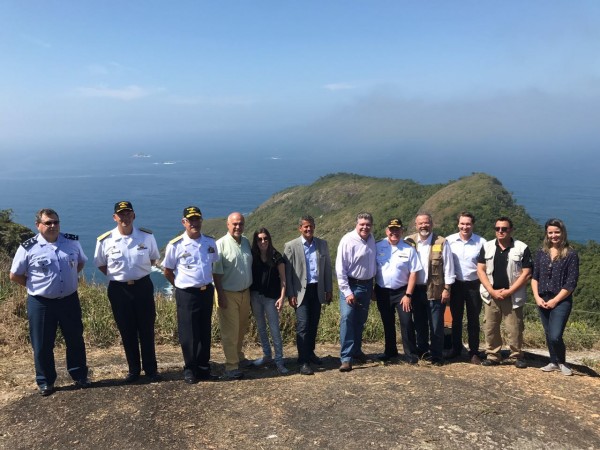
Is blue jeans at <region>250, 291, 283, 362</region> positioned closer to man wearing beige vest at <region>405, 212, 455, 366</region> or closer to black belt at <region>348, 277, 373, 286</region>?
black belt at <region>348, 277, 373, 286</region>

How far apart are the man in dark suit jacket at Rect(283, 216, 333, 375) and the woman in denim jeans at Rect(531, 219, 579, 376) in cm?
238

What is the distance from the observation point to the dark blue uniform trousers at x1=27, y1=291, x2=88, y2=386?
457 cm

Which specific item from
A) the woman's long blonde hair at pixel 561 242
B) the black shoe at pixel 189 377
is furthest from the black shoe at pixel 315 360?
the woman's long blonde hair at pixel 561 242

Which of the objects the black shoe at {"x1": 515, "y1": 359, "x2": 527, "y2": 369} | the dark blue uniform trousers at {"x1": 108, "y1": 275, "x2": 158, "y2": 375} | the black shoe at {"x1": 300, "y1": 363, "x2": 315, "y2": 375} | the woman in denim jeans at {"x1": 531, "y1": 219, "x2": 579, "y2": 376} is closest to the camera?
the dark blue uniform trousers at {"x1": 108, "y1": 275, "x2": 158, "y2": 375}

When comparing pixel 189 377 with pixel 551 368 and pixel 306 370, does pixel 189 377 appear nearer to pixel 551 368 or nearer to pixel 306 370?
pixel 306 370

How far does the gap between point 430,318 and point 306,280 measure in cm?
162

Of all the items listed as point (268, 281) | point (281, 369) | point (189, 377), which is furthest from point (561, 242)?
point (189, 377)

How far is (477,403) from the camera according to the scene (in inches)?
168

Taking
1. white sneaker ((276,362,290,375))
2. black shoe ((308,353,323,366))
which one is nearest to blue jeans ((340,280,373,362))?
black shoe ((308,353,323,366))

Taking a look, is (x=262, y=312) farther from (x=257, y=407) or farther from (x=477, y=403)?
(x=477, y=403)

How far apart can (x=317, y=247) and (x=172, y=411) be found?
90.0 inches

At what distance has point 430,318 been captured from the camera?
5.59m

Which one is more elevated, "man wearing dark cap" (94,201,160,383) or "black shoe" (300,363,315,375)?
"man wearing dark cap" (94,201,160,383)

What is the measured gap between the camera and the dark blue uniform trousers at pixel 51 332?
15.0ft
